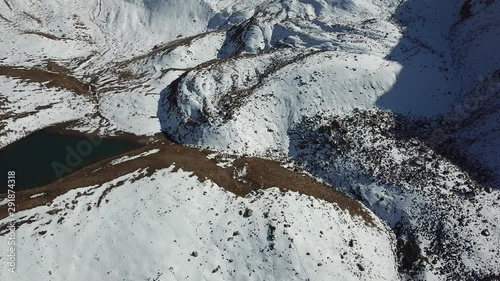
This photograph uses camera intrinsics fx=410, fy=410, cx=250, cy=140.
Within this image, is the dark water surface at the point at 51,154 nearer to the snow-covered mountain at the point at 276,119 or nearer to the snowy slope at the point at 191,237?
the snow-covered mountain at the point at 276,119

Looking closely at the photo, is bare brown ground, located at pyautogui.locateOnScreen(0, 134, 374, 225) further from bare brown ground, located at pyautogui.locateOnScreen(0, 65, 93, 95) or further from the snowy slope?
bare brown ground, located at pyautogui.locateOnScreen(0, 65, 93, 95)

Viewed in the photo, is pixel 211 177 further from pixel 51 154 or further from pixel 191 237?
pixel 51 154

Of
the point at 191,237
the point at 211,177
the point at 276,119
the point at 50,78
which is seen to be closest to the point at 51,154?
the point at 50,78

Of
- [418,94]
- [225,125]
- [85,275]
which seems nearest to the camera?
[85,275]

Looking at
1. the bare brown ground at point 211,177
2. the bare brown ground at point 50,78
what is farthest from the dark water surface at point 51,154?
the bare brown ground at point 50,78

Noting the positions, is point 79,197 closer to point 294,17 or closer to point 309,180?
point 309,180

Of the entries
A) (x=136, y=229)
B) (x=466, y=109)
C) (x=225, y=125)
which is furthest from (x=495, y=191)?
(x=136, y=229)
